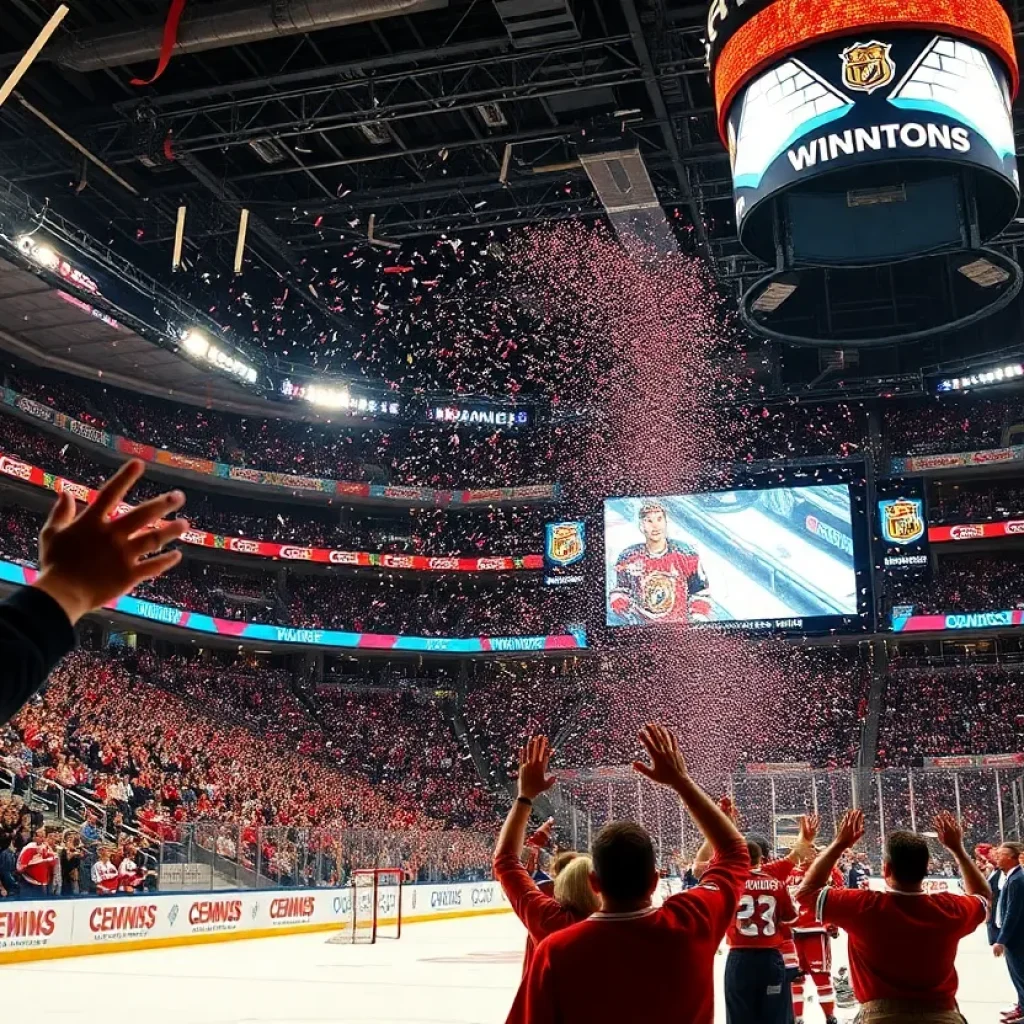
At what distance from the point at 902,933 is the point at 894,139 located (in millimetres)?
9265

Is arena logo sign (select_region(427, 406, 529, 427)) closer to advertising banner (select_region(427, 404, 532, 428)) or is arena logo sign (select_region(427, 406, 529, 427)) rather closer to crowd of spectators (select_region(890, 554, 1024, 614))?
advertising banner (select_region(427, 404, 532, 428))

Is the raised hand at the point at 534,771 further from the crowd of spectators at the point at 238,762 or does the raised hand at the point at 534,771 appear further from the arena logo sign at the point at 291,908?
the arena logo sign at the point at 291,908

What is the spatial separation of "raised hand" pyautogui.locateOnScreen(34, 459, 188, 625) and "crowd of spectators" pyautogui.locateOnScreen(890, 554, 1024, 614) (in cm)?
4021

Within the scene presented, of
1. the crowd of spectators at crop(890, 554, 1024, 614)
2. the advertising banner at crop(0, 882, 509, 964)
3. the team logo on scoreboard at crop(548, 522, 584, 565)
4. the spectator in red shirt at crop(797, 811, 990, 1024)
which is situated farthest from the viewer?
the team logo on scoreboard at crop(548, 522, 584, 565)

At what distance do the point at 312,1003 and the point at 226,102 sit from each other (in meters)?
16.9

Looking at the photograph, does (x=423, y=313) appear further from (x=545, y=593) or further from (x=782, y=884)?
(x=782, y=884)

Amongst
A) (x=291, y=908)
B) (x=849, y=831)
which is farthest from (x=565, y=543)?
(x=849, y=831)

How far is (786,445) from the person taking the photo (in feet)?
144

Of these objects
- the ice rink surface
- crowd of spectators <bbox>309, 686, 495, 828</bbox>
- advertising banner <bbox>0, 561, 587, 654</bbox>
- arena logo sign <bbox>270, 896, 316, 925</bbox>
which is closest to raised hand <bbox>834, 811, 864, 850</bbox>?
the ice rink surface

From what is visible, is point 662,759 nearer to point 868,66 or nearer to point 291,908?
point 868,66

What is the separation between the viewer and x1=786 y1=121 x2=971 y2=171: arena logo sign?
1177 centimetres

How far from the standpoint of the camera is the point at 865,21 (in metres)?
11.5

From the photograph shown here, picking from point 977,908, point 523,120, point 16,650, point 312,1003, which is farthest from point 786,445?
point 16,650

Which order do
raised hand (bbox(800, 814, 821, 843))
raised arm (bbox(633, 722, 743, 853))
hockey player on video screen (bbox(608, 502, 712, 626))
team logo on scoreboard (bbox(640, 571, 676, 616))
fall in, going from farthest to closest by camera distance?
team logo on scoreboard (bbox(640, 571, 676, 616)), hockey player on video screen (bbox(608, 502, 712, 626)), raised hand (bbox(800, 814, 821, 843)), raised arm (bbox(633, 722, 743, 853))
